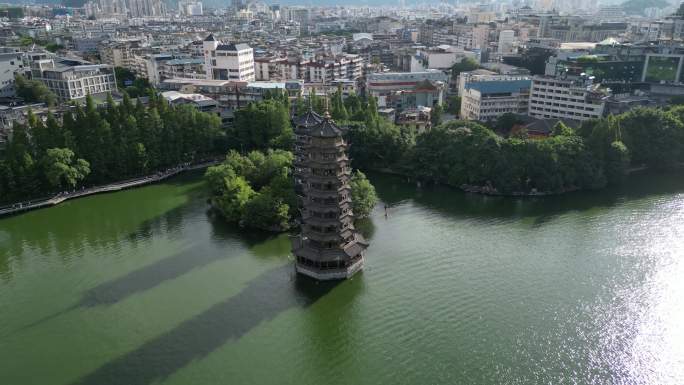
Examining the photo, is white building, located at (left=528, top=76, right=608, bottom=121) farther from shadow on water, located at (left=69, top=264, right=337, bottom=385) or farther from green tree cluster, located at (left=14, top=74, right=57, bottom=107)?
green tree cluster, located at (left=14, top=74, right=57, bottom=107)

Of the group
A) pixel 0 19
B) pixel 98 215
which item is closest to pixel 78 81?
pixel 98 215

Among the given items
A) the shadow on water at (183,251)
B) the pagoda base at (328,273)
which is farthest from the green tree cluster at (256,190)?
the pagoda base at (328,273)

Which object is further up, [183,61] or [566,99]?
[183,61]

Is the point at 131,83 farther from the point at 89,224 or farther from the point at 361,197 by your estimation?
the point at 361,197

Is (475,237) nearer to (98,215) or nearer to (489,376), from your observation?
(489,376)

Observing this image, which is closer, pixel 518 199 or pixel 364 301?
pixel 364 301

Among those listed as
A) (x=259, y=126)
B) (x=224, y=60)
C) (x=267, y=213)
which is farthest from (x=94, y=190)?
(x=224, y=60)

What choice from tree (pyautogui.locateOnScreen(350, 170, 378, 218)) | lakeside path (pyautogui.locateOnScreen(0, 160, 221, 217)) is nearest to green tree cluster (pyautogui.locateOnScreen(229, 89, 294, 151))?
lakeside path (pyautogui.locateOnScreen(0, 160, 221, 217))
